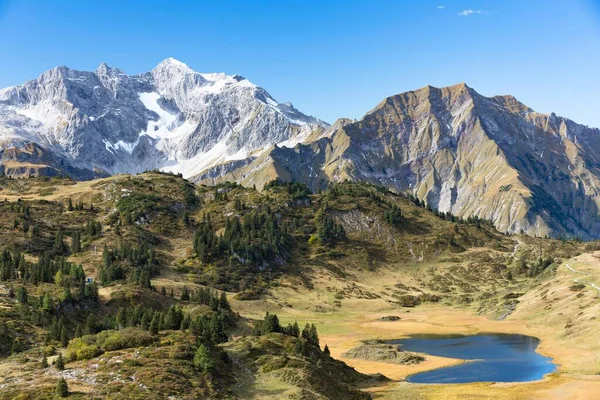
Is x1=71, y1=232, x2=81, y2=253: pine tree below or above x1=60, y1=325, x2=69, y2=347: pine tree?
below

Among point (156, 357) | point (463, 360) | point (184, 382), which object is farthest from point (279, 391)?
point (463, 360)

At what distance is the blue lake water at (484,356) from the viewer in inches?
3620

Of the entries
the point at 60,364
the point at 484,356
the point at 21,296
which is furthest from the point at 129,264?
the point at 484,356

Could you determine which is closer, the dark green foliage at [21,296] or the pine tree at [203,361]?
the pine tree at [203,361]

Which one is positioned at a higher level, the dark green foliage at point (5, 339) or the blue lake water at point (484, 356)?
the dark green foliage at point (5, 339)

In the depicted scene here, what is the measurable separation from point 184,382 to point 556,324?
10340 cm

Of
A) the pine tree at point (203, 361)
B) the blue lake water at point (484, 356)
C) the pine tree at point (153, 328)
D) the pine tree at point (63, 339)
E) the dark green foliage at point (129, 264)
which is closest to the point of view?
the pine tree at point (203, 361)

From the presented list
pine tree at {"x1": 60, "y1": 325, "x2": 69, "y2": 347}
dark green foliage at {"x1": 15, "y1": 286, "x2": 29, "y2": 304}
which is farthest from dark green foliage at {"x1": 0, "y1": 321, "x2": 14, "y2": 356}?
dark green foliage at {"x1": 15, "y1": 286, "x2": 29, "y2": 304}

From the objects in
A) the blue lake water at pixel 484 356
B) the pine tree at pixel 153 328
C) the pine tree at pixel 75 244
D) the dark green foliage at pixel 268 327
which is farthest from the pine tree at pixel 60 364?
the pine tree at pixel 75 244

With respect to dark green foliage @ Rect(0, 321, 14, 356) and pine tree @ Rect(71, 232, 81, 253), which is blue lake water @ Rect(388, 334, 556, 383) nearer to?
dark green foliage @ Rect(0, 321, 14, 356)

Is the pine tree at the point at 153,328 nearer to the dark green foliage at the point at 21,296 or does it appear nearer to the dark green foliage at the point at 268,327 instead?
the dark green foliage at the point at 268,327

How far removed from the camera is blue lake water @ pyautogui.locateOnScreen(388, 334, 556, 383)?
91.9 m

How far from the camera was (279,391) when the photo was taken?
7006 centimetres

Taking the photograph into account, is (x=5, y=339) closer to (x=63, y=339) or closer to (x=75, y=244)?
(x=63, y=339)
